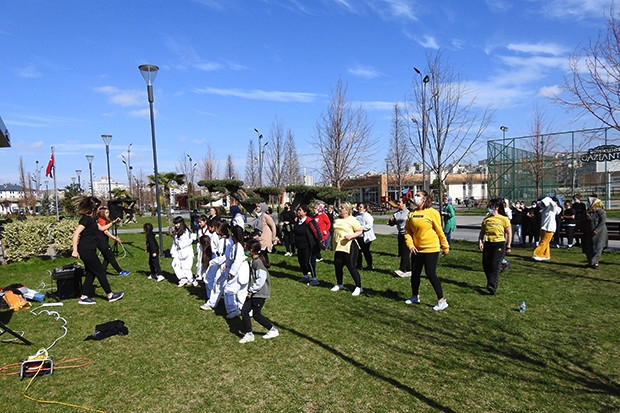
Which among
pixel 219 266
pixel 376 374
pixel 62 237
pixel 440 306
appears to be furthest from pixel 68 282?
pixel 440 306

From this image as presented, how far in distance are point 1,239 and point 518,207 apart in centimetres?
1719

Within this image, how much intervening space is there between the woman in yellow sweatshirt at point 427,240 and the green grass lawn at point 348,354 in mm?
532

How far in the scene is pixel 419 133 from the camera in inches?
590

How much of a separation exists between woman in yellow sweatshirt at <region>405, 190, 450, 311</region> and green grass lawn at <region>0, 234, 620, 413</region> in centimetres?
53

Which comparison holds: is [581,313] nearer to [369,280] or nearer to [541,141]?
[369,280]

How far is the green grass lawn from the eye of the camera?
391 centimetres

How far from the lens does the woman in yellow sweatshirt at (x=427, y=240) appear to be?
6531mm

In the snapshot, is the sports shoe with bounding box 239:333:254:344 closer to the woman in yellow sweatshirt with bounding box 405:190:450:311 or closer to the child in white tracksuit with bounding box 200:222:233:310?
the child in white tracksuit with bounding box 200:222:233:310

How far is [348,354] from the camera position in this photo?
498 cm

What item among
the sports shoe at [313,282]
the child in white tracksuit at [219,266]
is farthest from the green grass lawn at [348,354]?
the sports shoe at [313,282]

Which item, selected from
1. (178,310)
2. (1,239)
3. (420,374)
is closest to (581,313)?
(420,374)

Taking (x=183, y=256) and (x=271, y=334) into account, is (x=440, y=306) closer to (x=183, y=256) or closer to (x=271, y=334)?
(x=271, y=334)

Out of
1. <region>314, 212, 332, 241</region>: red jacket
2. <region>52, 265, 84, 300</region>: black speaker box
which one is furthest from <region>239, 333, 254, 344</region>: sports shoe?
<region>314, 212, 332, 241</region>: red jacket

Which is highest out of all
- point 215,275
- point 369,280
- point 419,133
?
point 419,133
